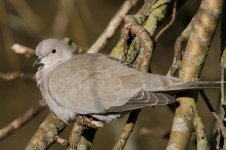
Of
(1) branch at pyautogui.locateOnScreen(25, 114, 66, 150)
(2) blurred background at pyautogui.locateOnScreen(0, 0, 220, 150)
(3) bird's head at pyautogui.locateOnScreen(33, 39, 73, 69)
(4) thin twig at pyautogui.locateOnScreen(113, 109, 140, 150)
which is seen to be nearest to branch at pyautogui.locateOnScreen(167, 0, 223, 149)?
(4) thin twig at pyautogui.locateOnScreen(113, 109, 140, 150)

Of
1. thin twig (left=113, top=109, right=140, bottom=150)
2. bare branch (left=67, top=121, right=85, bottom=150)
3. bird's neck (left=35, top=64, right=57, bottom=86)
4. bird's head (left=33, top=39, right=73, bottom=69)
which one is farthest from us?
bird's head (left=33, top=39, right=73, bottom=69)

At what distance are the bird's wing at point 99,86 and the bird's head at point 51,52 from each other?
0.55 metres

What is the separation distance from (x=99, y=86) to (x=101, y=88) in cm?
2

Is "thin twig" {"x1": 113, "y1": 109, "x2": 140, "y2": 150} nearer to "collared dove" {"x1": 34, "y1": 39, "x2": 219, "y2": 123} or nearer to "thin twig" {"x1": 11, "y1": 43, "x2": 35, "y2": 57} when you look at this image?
"collared dove" {"x1": 34, "y1": 39, "x2": 219, "y2": 123}

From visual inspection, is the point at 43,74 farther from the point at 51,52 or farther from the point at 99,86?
the point at 99,86

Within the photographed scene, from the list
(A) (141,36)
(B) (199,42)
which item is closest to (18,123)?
(A) (141,36)

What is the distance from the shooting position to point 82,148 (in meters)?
3.14

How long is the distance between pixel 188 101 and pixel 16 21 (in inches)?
122

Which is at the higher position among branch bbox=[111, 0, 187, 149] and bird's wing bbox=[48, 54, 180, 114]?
branch bbox=[111, 0, 187, 149]

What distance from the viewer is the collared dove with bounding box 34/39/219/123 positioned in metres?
3.26

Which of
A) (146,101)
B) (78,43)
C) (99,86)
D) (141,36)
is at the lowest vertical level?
(78,43)

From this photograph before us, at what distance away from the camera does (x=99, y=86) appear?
11.1ft

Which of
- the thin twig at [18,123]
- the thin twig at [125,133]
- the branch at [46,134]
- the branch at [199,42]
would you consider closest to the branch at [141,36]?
the thin twig at [125,133]

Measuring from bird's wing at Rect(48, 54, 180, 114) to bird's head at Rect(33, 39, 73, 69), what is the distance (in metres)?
0.55
